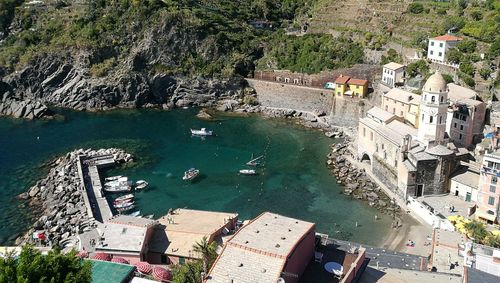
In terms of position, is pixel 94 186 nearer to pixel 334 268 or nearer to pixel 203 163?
pixel 203 163

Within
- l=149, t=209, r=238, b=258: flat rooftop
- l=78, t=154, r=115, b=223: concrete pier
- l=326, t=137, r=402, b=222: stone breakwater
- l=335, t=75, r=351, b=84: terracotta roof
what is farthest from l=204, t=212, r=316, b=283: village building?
l=335, t=75, r=351, b=84: terracotta roof

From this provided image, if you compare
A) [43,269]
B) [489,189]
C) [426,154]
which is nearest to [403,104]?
[426,154]

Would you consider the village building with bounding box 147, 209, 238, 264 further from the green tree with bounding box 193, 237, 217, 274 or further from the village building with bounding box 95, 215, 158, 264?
the green tree with bounding box 193, 237, 217, 274

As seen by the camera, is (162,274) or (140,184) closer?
(162,274)

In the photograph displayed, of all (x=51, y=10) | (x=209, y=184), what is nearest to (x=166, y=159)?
(x=209, y=184)

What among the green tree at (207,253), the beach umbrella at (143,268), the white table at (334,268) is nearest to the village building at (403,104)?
the white table at (334,268)

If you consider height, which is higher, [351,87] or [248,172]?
[351,87]

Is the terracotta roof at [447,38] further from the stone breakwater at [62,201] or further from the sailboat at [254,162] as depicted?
the stone breakwater at [62,201]
